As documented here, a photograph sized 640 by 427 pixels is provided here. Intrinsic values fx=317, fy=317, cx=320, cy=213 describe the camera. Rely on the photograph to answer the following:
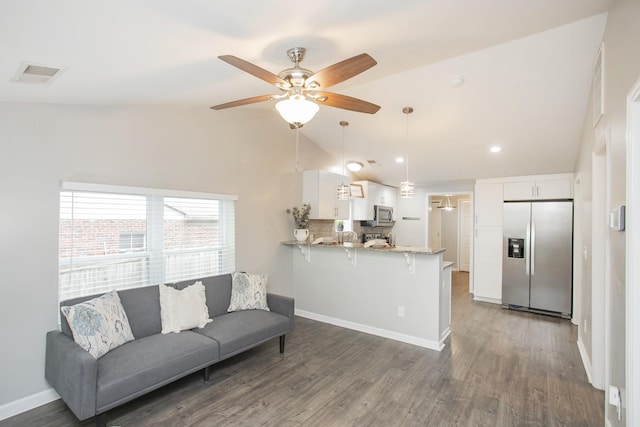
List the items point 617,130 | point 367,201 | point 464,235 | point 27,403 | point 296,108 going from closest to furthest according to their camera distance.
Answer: point 617,130 → point 296,108 → point 27,403 → point 367,201 → point 464,235

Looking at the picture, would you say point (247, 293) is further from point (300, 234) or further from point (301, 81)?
point (301, 81)

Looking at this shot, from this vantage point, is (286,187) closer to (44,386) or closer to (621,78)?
(44,386)

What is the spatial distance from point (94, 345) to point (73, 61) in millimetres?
1974

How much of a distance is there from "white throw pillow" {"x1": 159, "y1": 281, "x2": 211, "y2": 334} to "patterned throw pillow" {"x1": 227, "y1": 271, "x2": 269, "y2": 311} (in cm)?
44

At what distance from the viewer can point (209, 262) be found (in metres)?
3.99

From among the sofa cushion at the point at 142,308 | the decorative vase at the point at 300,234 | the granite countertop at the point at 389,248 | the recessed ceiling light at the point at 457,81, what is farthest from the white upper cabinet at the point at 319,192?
the sofa cushion at the point at 142,308

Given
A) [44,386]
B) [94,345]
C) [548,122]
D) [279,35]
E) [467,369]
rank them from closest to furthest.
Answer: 1. [279,35]
2. [94,345]
3. [44,386]
4. [467,369]
5. [548,122]

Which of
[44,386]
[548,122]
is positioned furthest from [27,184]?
[548,122]

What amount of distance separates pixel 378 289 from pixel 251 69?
3165 millimetres

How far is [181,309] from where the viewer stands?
3.06m

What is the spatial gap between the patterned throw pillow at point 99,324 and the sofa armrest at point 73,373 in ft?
0.32

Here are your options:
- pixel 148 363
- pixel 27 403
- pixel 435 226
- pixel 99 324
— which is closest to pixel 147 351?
pixel 148 363

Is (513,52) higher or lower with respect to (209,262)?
higher

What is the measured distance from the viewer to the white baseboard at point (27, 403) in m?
2.40
